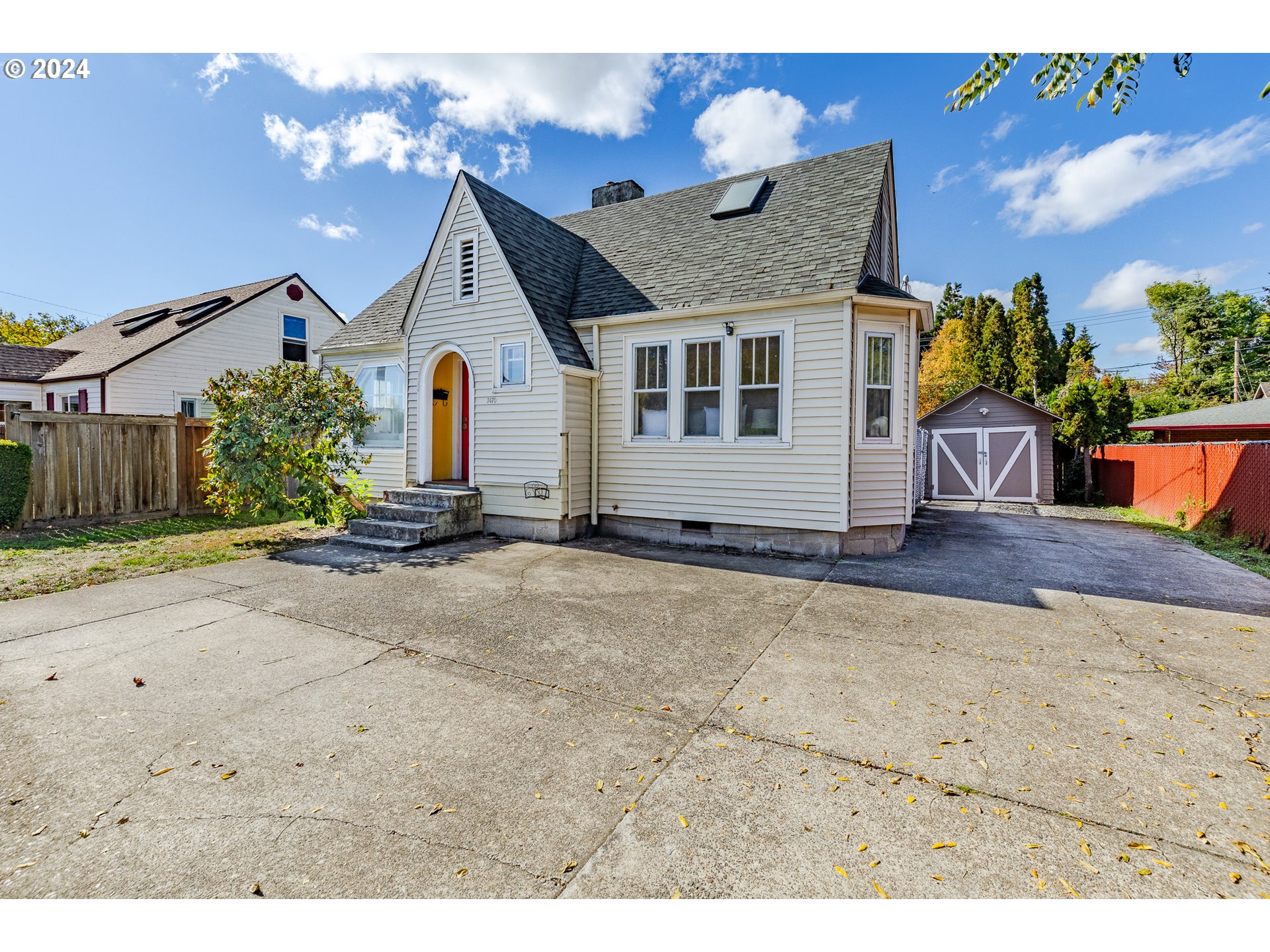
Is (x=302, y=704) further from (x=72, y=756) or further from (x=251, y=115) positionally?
(x=251, y=115)

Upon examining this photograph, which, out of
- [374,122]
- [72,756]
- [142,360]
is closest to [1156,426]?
[374,122]

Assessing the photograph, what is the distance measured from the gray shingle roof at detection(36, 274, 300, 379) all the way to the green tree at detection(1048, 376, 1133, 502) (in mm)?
27948

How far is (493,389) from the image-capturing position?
9.36 meters

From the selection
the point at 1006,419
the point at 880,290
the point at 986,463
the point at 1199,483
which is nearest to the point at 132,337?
the point at 880,290

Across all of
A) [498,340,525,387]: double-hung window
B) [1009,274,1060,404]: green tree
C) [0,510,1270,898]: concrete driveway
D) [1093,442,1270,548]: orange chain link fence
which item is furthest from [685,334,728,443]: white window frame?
[1009,274,1060,404]: green tree

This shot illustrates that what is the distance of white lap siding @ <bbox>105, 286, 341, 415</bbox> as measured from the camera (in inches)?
693

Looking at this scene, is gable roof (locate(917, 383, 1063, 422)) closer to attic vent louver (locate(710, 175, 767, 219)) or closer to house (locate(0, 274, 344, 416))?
attic vent louver (locate(710, 175, 767, 219))

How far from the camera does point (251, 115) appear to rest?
26.9 feet

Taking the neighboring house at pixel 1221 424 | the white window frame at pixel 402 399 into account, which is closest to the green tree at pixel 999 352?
the neighboring house at pixel 1221 424

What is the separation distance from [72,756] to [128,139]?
10.2 m

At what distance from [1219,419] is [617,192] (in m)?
19.6

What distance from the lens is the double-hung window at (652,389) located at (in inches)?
355

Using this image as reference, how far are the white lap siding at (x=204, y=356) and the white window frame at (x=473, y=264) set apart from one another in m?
11.9

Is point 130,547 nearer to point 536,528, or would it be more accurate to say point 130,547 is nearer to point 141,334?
point 536,528
